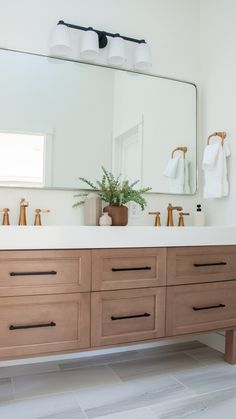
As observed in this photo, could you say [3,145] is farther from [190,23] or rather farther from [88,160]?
[190,23]

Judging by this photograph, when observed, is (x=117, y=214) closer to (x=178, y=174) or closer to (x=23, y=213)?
(x=23, y=213)

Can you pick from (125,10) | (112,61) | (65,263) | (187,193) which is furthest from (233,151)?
(65,263)

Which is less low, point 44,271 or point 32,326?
point 44,271

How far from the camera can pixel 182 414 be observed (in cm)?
160

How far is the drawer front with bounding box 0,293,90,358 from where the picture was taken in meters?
1.60

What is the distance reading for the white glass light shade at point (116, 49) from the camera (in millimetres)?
2303

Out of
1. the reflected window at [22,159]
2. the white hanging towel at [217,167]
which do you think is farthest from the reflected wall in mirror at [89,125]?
the white hanging towel at [217,167]

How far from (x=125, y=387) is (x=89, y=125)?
5.20 ft

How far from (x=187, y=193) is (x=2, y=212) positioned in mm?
1334

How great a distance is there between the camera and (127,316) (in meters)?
1.82

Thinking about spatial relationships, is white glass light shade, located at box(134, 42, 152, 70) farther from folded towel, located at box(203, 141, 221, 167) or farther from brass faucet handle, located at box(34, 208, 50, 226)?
brass faucet handle, located at box(34, 208, 50, 226)

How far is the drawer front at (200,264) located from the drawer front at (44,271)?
497 mm

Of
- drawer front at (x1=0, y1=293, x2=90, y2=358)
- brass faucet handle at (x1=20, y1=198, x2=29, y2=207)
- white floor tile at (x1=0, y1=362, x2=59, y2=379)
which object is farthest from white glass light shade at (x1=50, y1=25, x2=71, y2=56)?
white floor tile at (x1=0, y1=362, x2=59, y2=379)

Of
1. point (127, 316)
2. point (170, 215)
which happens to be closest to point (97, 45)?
point (170, 215)
